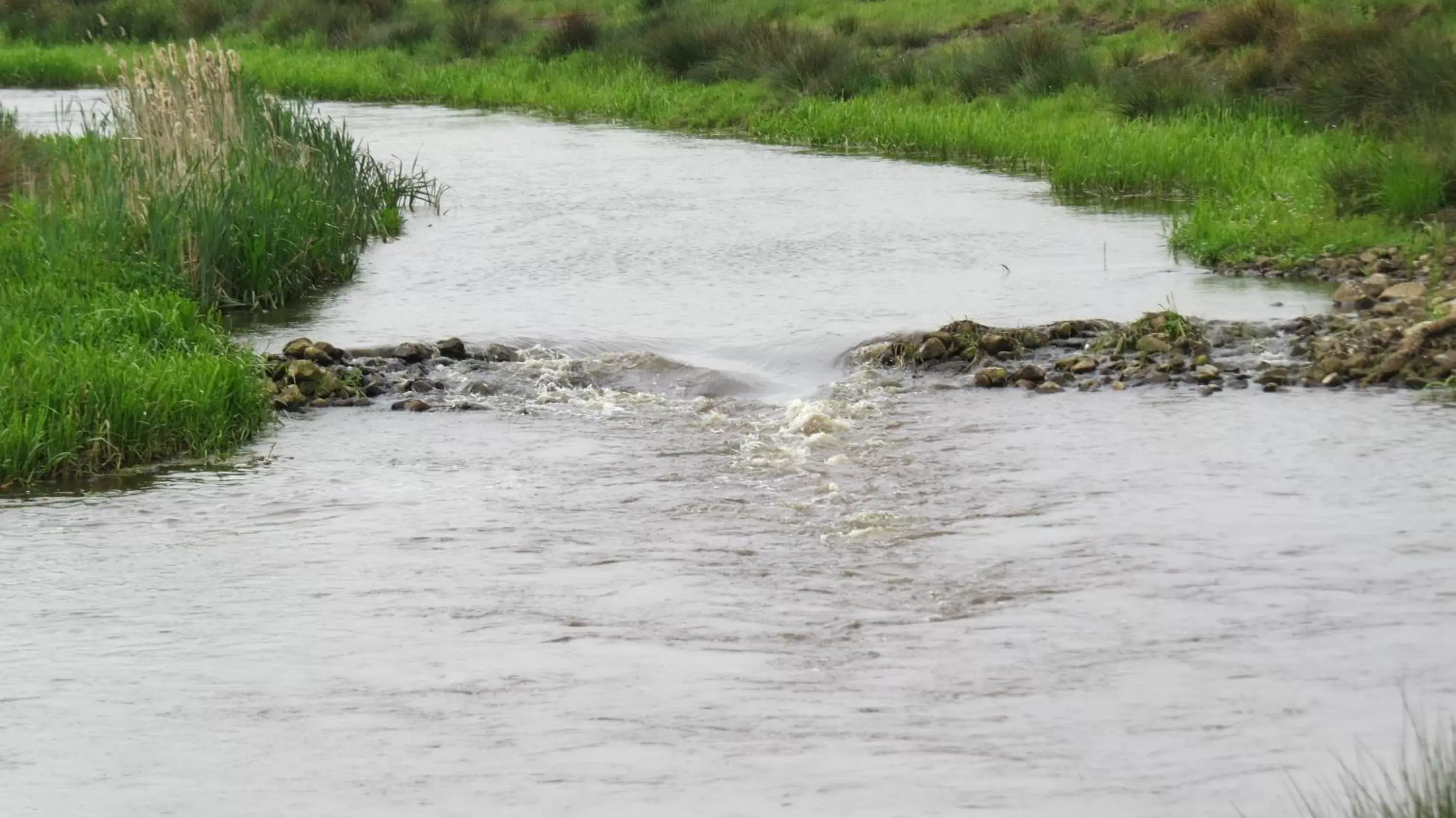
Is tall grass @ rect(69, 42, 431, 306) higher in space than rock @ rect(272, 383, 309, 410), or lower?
higher

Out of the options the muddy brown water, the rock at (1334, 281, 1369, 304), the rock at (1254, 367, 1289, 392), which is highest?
the rock at (1334, 281, 1369, 304)

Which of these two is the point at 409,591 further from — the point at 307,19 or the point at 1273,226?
the point at 307,19

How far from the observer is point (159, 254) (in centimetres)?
1229

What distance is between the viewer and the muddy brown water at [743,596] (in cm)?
555

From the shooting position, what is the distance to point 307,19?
38.1 m

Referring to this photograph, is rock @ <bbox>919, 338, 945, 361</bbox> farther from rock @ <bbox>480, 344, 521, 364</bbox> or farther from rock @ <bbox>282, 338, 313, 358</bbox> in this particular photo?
rock @ <bbox>282, 338, 313, 358</bbox>

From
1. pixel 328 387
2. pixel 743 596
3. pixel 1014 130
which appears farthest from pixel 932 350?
pixel 1014 130


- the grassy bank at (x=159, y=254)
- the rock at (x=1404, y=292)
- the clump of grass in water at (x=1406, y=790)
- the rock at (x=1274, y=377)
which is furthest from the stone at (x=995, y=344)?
the clump of grass in water at (x=1406, y=790)

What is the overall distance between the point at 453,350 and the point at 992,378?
3247mm

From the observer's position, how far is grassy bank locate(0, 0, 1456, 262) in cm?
1477

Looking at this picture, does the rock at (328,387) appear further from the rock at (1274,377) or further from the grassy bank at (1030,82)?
the grassy bank at (1030,82)

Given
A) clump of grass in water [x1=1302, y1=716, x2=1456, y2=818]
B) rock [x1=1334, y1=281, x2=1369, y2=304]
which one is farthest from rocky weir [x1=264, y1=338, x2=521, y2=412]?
clump of grass in water [x1=1302, y1=716, x2=1456, y2=818]

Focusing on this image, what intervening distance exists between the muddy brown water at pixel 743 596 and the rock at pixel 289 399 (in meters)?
0.17

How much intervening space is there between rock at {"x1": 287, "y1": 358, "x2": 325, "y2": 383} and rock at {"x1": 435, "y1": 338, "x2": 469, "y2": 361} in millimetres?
892
